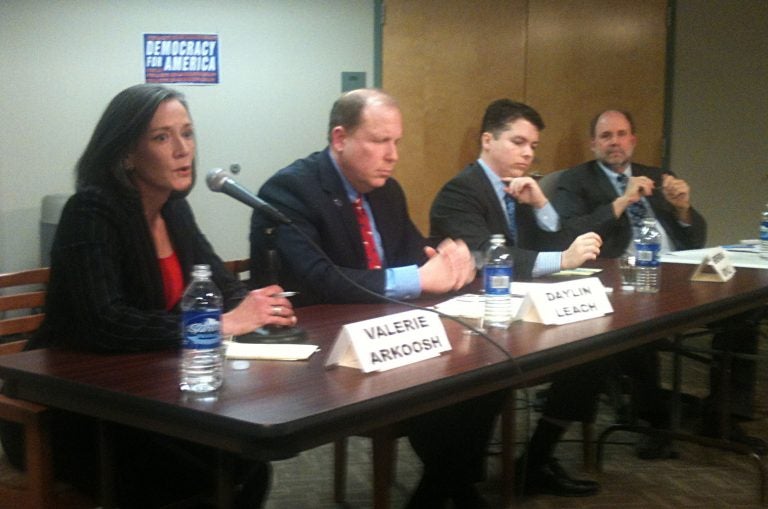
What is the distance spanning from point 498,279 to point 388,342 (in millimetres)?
449

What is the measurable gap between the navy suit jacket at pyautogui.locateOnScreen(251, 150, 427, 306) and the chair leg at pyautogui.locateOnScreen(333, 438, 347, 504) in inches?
23.1

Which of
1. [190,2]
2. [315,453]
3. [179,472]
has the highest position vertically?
[190,2]

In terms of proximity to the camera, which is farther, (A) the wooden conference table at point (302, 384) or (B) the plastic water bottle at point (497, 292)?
(B) the plastic water bottle at point (497, 292)

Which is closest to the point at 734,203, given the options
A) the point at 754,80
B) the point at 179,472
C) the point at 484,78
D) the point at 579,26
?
the point at 754,80

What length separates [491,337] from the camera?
2.05m

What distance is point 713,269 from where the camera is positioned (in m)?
2.98

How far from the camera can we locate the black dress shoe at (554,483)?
296cm

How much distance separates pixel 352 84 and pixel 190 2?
957 mm

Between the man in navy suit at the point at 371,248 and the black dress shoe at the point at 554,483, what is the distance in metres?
0.66

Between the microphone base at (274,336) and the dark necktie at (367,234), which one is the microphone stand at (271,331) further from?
the dark necktie at (367,234)

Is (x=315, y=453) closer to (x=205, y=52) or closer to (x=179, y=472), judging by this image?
(x=179, y=472)

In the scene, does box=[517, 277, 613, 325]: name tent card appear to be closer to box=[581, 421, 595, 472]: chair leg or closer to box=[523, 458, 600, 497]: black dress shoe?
box=[523, 458, 600, 497]: black dress shoe

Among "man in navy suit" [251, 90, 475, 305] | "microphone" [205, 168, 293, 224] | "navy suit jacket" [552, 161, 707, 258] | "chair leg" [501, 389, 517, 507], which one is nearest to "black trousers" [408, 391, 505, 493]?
"chair leg" [501, 389, 517, 507]

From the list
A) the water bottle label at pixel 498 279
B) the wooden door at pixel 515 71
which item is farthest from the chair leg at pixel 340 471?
the wooden door at pixel 515 71
